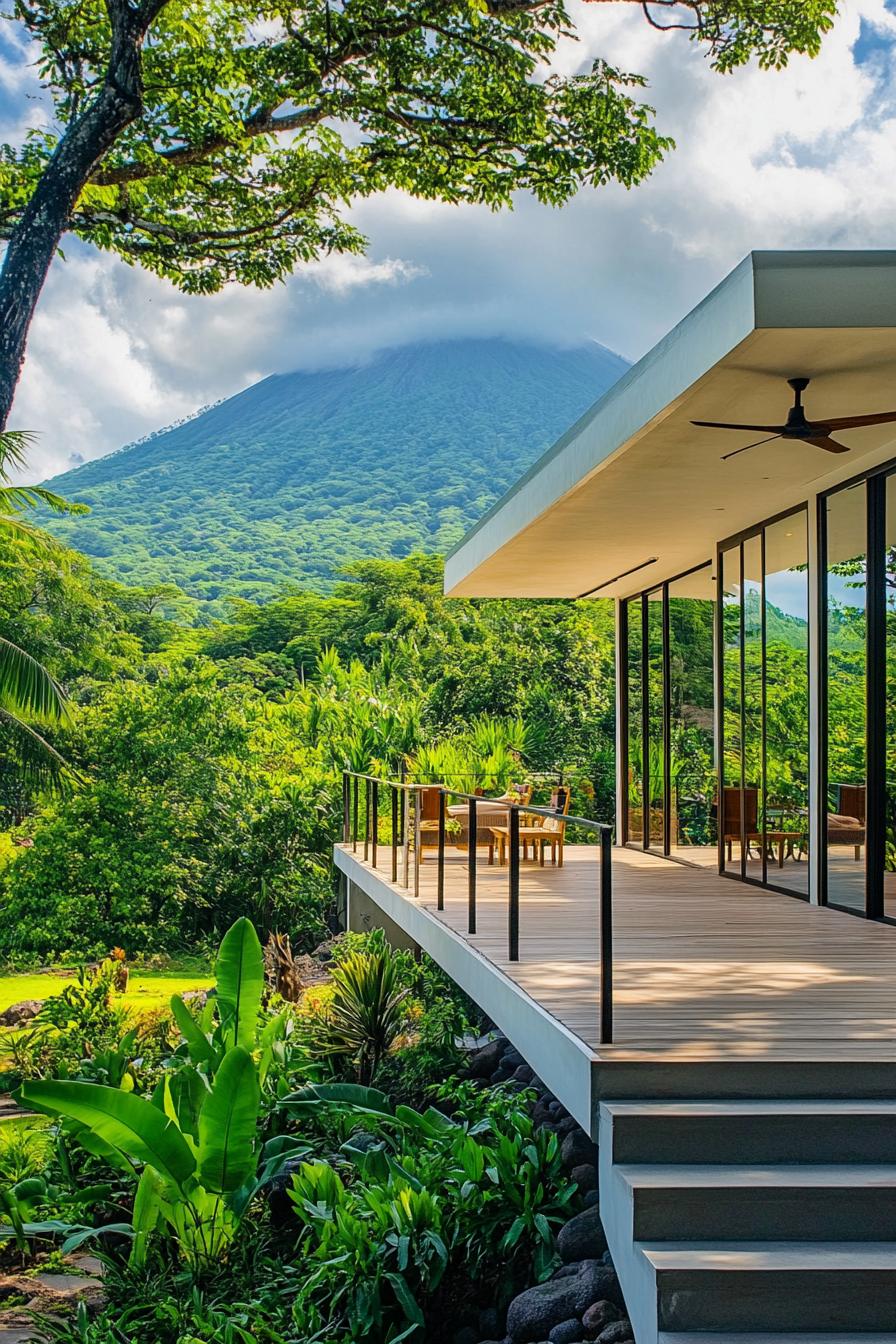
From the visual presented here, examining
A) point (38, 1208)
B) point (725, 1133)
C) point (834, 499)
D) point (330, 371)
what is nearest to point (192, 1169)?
point (38, 1208)

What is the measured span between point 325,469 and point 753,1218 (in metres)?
77.4

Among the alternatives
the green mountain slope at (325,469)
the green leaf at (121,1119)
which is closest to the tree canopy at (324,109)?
the green leaf at (121,1119)

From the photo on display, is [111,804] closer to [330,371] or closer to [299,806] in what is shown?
[299,806]

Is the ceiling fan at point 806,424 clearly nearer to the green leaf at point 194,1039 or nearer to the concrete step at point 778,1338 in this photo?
the concrete step at point 778,1338

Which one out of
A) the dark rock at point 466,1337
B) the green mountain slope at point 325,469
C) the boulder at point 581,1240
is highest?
the green mountain slope at point 325,469

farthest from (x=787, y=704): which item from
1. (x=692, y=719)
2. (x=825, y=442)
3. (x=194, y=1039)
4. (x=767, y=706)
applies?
(x=194, y=1039)

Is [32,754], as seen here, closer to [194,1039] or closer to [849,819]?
[194,1039]

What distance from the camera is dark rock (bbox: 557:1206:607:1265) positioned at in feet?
20.0

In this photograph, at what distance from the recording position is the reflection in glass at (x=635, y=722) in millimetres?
16047

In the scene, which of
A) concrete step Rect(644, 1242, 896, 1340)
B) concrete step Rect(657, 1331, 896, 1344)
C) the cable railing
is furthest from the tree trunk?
concrete step Rect(657, 1331, 896, 1344)

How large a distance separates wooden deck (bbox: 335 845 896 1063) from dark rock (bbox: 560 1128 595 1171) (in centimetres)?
108

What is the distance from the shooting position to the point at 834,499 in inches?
383

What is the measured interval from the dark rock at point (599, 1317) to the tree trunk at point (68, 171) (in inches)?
354

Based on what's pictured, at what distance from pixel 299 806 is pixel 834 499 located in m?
12.6
